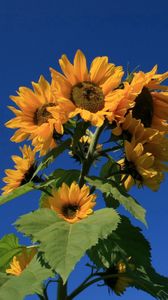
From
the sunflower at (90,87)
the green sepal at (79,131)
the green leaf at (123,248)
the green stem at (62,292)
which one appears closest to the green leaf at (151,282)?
the green leaf at (123,248)

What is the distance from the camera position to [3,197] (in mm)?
3467

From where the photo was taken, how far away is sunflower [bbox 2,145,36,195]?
3932 millimetres

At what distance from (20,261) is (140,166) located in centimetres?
120

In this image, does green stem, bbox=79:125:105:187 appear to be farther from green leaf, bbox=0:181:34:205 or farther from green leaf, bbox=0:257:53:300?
green leaf, bbox=0:257:53:300

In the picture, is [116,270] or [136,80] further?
[116,270]

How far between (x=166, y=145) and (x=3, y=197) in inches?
42.6

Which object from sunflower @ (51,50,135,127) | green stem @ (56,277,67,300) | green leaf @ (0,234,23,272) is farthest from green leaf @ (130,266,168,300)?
sunflower @ (51,50,135,127)

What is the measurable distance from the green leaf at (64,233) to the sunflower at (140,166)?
41 centimetres

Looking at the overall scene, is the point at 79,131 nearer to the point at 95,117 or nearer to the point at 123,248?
the point at 95,117

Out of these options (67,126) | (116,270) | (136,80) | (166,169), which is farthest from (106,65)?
(116,270)

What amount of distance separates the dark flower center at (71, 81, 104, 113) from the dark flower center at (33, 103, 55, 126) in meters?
0.20

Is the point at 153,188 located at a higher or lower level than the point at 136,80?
lower

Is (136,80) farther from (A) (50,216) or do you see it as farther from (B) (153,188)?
(A) (50,216)

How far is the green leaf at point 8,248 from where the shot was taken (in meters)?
3.84
